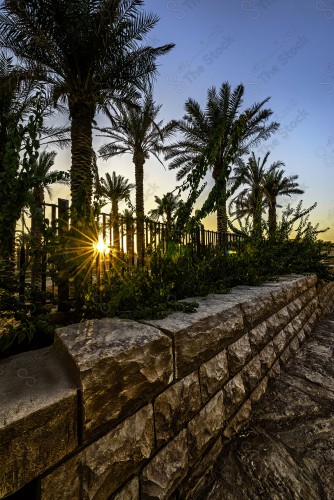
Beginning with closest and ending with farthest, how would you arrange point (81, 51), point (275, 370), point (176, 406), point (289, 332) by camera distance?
point (176, 406) < point (275, 370) < point (289, 332) < point (81, 51)

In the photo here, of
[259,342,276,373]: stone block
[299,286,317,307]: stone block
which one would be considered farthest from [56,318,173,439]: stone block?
[299,286,317,307]: stone block

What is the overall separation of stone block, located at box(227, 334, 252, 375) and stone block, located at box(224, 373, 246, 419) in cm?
7

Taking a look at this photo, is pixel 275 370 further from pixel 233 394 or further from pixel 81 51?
pixel 81 51

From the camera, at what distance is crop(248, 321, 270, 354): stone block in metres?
1.97

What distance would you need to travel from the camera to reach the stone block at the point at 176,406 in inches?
46.0

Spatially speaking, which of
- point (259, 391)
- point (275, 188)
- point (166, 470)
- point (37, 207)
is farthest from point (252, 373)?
point (275, 188)

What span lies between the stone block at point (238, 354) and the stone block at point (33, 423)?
45.2 inches

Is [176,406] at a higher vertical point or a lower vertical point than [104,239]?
lower

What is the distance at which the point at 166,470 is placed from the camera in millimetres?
1147

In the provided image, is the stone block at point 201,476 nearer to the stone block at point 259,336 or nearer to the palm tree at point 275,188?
the stone block at point 259,336

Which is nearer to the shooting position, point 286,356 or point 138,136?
point 286,356

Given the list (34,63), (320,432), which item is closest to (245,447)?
(320,432)

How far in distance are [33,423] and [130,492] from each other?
621 millimetres

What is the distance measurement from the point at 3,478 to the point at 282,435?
5.36 ft
